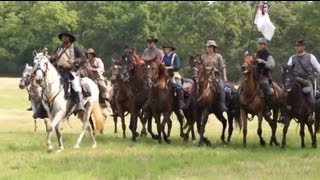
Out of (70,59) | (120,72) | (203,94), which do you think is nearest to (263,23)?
(203,94)

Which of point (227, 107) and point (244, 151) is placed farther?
point (227, 107)

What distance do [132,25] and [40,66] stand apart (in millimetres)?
74082

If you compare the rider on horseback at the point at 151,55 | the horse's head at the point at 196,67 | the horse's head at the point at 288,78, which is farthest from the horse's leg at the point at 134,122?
the horse's head at the point at 288,78

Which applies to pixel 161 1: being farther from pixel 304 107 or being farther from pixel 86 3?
pixel 304 107

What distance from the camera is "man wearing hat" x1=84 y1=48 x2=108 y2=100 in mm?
20375

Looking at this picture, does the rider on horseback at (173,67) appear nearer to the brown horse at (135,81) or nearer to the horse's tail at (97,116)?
the brown horse at (135,81)

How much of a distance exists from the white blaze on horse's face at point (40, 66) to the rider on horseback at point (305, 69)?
22.2 feet

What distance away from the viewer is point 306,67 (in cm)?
1662

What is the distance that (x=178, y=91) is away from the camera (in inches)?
718

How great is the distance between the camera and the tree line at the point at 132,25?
75812 millimetres

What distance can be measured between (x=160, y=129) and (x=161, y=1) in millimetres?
75523

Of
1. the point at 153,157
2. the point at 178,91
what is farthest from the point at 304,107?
the point at 153,157

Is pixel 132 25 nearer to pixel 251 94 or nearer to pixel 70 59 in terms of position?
pixel 251 94

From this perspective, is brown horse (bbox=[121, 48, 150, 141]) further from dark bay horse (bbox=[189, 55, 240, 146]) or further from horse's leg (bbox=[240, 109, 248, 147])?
horse's leg (bbox=[240, 109, 248, 147])
